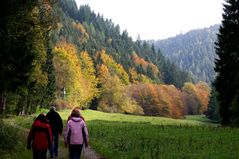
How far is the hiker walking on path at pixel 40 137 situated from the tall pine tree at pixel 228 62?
34.6 metres

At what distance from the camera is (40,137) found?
1523cm

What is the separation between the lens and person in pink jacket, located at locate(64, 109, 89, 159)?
15461mm

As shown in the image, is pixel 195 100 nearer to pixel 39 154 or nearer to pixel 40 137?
pixel 39 154

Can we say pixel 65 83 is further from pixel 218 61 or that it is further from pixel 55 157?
pixel 55 157

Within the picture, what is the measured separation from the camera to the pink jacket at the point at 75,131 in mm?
15453

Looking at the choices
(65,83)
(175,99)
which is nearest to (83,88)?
(65,83)

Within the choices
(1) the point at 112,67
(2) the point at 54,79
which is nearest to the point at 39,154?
(2) the point at 54,79

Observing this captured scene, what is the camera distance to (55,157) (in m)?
21.6

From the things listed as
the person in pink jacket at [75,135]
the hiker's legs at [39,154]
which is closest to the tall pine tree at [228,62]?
the person in pink jacket at [75,135]

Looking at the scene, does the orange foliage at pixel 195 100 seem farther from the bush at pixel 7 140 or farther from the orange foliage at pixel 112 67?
the bush at pixel 7 140

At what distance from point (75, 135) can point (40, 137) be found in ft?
4.06

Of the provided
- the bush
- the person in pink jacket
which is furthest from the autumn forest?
the person in pink jacket

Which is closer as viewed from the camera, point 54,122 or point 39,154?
point 39,154

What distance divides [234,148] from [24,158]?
1081 cm
